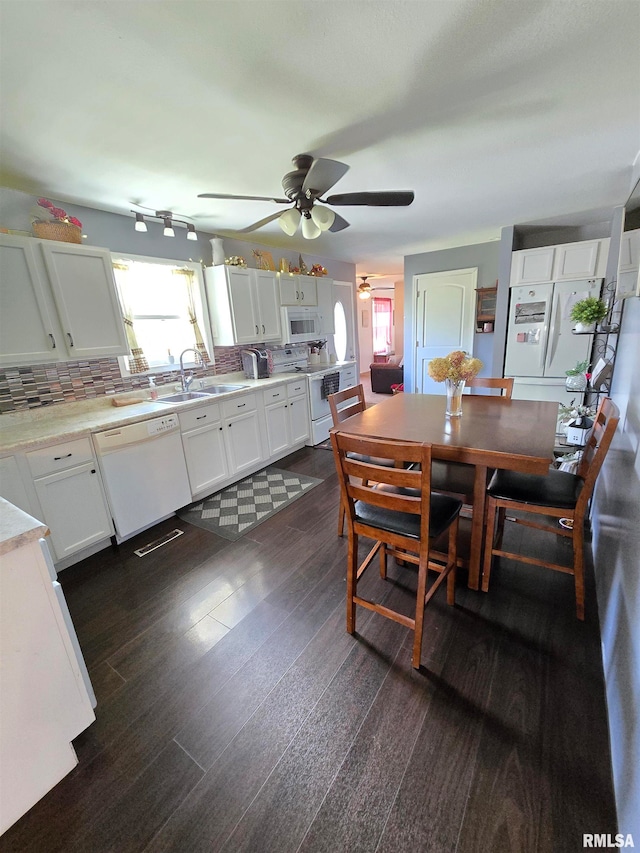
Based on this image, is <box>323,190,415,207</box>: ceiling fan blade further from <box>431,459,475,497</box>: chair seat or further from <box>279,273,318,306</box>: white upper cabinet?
<box>279,273,318,306</box>: white upper cabinet

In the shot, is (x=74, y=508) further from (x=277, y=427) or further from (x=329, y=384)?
(x=329, y=384)

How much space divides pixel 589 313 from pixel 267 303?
3051mm

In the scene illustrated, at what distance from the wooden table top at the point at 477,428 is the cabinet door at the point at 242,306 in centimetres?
191

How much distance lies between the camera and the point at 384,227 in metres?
3.67

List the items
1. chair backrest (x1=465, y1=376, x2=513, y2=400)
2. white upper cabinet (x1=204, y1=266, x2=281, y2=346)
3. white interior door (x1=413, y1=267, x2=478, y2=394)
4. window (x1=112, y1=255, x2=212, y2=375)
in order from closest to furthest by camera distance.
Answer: chair backrest (x1=465, y1=376, x2=513, y2=400) < window (x1=112, y1=255, x2=212, y2=375) < white upper cabinet (x1=204, y1=266, x2=281, y2=346) < white interior door (x1=413, y1=267, x2=478, y2=394)

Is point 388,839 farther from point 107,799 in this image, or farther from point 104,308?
point 104,308

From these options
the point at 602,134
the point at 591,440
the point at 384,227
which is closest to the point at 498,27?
the point at 602,134

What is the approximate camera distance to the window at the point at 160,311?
118 inches

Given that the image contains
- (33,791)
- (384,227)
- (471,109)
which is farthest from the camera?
(384,227)

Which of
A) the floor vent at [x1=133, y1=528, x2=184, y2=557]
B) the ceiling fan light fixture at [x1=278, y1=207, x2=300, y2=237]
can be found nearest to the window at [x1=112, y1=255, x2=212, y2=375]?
the floor vent at [x1=133, y1=528, x2=184, y2=557]

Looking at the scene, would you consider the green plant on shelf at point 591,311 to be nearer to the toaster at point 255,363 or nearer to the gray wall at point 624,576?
the gray wall at point 624,576

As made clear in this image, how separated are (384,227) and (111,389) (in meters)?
3.15

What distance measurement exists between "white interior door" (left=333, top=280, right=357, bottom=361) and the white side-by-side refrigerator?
2571mm

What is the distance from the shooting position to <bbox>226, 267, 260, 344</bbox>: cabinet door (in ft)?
11.4
